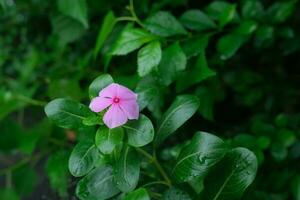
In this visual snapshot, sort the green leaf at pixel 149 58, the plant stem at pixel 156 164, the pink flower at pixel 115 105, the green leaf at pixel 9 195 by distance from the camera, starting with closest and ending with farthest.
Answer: the pink flower at pixel 115 105 < the plant stem at pixel 156 164 < the green leaf at pixel 149 58 < the green leaf at pixel 9 195

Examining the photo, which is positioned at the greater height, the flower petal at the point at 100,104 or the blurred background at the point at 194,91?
the flower petal at the point at 100,104

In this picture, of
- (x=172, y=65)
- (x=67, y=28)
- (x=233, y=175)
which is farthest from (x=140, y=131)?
(x=67, y=28)

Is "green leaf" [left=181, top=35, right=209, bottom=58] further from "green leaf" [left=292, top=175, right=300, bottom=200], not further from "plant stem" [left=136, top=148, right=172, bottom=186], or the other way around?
"green leaf" [left=292, top=175, right=300, bottom=200]

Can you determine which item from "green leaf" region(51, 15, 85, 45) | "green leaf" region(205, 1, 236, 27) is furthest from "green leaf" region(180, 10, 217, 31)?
"green leaf" region(51, 15, 85, 45)

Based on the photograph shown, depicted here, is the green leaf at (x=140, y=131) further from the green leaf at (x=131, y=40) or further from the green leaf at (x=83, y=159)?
the green leaf at (x=131, y=40)

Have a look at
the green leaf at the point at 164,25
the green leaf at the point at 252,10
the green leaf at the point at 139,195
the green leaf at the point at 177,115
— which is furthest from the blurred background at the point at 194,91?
the green leaf at the point at 139,195

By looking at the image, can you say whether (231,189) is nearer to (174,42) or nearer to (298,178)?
(174,42)
